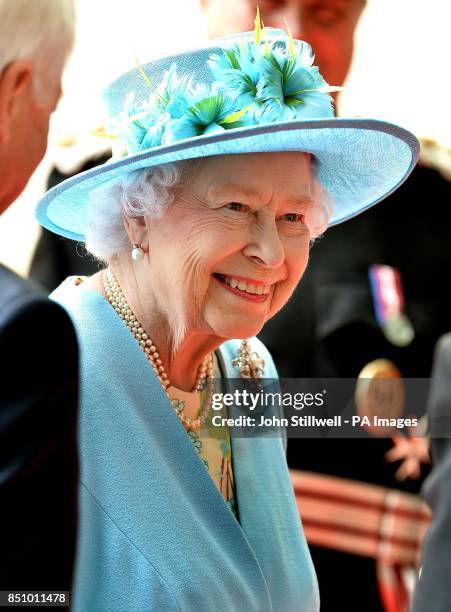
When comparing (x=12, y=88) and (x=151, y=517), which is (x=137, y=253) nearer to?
(x=151, y=517)

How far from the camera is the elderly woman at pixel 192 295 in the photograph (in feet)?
5.77

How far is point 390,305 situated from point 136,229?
56.4 inches

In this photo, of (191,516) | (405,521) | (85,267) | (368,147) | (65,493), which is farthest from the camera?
(85,267)

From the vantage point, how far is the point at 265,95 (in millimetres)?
1861

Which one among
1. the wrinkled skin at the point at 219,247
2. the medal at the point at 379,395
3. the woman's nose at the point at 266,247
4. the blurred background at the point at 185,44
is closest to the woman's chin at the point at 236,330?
the wrinkled skin at the point at 219,247

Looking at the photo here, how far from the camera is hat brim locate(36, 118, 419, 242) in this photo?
180 cm

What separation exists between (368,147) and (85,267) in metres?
1.32

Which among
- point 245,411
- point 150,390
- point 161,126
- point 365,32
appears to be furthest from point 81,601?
point 365,32

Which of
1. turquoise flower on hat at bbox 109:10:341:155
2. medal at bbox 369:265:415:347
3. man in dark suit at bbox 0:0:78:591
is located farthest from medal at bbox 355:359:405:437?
man in dark suit at bbox 0:0:78:591

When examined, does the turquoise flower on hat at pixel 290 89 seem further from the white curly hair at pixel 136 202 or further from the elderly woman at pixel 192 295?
the white curly hair at pixel 136 202

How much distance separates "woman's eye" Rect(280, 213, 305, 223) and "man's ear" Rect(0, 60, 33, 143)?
69 cm

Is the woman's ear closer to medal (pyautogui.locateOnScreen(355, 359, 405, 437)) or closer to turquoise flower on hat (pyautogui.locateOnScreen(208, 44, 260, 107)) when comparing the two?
turquoise flower on hat (pyautogui.locateOnScreen(208, 44, 260, 107))

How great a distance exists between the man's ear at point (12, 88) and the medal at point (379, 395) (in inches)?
44.8

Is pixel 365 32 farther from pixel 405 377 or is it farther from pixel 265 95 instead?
pixel 265 95
